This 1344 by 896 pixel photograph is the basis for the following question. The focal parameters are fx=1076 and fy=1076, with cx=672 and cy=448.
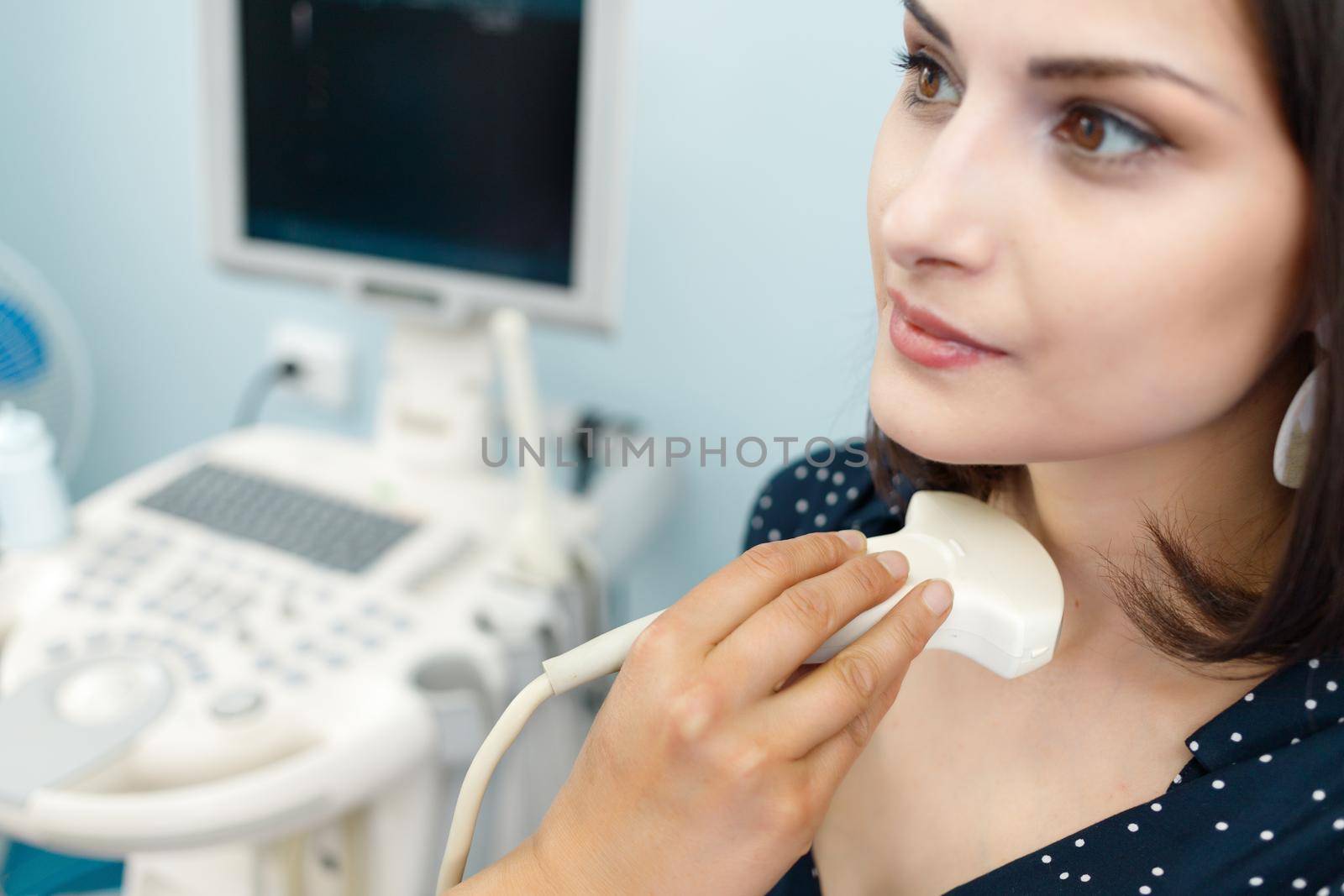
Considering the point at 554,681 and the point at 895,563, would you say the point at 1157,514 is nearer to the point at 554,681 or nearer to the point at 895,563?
the point at 895,563

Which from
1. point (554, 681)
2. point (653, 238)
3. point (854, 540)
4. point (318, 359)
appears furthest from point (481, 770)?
point (318, 359)

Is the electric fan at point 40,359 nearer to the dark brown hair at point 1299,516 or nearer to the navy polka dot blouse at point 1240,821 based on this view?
the dark brown hair at point 1299,516

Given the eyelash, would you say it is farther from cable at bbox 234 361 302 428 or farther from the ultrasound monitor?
cable at bbox 234 361 302 428

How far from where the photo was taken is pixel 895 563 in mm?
538

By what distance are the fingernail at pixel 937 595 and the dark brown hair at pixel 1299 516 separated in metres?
0.12

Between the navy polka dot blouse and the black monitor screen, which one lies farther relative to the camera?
the black monitor screen

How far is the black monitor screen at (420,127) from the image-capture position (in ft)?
3.15

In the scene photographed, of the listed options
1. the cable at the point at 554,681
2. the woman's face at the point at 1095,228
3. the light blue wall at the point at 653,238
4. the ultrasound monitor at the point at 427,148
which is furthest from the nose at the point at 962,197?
the ultrasound monitor at the point at 427,148

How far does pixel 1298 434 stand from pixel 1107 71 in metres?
0.19

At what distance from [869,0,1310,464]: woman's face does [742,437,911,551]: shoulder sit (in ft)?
0.80

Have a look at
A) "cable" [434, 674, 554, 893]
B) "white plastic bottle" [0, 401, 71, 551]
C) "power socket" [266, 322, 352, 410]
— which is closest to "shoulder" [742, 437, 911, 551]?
"cable" [434, 674, 554, 893]

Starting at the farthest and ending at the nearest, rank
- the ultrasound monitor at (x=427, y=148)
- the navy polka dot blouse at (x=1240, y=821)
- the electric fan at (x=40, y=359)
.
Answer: the electric fan at (x=40, y=359) < the ultrasound monitor at (x=427, y=148) < the navy polka dot blouse at (x=1240, y=821)

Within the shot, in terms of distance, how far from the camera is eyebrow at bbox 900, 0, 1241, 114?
1.34 ft


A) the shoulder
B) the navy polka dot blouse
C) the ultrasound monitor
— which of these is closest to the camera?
the navy polka dot blouse
